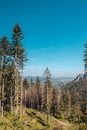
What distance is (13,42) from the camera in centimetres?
4544

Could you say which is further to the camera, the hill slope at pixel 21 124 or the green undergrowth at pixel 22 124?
the hill slope at pixel 21 124

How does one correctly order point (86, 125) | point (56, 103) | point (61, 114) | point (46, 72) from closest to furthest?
point (86, 125)
point (46, 72)
point (61, 114)
point (56, 103)

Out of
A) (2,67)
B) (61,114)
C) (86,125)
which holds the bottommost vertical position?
(61,114)

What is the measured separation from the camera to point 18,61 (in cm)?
4638

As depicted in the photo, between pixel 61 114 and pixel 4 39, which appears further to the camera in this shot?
pixel 61 114

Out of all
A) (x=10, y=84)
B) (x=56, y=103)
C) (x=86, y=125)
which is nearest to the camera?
(x=86, y=125)

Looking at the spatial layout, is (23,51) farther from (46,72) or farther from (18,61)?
(46,72)

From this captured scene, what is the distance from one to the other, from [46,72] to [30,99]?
1550 inches

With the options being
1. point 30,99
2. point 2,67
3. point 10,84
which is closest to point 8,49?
point 2,67

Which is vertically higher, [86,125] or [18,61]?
[18,61]

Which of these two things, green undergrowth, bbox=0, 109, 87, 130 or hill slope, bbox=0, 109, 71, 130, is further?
hill slope, bbox=0, 109, 71, 130

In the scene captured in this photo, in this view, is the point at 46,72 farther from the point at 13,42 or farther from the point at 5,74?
the point at 13,42

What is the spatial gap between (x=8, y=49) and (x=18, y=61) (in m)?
3.40

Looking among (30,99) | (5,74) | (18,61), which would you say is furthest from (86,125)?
(30,99)
